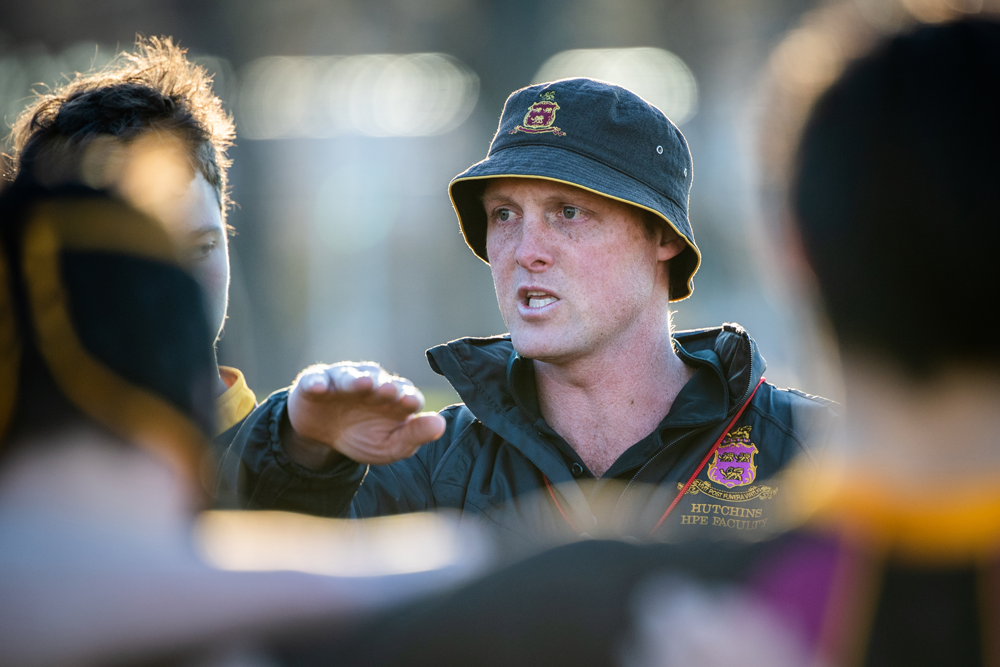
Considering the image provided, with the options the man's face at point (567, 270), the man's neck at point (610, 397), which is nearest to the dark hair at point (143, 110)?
the man's face at point (567, 270)

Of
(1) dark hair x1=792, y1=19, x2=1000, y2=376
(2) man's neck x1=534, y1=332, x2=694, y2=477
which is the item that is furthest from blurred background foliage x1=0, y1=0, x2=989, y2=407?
(1) dark hair x1=792, y1=19, x2=1000, y2=376

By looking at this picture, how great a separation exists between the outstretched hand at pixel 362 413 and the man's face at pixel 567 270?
3.24 feet

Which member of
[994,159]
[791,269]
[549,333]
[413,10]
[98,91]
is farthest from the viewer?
[413,10]

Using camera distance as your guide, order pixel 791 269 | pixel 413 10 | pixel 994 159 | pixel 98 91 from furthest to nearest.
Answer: pixel 413 10 → pixel 98 91 → pixel 791 269 → pixel 994 159

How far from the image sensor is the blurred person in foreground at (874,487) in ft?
3.25

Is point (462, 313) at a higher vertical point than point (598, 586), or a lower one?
higher

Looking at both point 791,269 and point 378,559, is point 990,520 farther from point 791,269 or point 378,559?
point 378,559

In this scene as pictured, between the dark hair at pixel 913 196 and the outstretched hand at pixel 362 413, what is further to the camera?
the outstretched hand at pixel 362 413

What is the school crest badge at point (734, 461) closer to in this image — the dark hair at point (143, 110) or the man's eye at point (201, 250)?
the man's eye at point (201, 250)

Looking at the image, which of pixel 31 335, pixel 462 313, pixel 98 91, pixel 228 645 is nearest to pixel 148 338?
pixel 31 335

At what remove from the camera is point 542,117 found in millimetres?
3180

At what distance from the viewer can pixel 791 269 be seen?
1.18 metres

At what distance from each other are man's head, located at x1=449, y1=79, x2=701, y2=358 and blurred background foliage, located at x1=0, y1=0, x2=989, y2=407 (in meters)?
18.3

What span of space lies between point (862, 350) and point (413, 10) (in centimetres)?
2374
